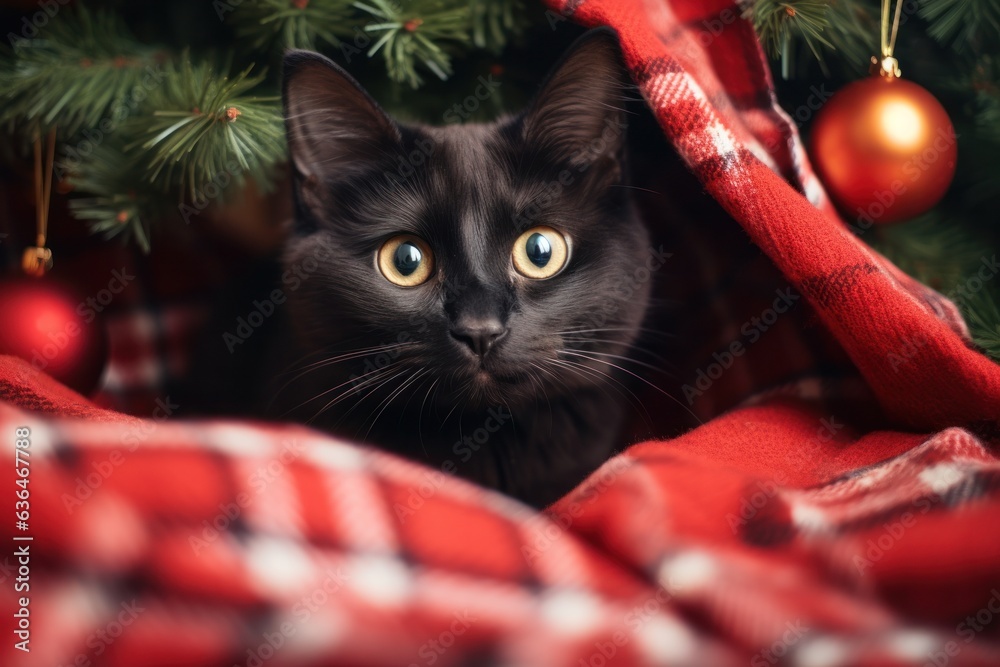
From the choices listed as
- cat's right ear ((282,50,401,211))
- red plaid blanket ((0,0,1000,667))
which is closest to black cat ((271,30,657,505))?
cat's right ear ((282,50,401,211))

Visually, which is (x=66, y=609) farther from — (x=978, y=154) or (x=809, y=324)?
(x=978, y=154)

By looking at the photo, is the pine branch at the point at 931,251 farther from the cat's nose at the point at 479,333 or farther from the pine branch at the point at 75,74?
the pine branch at the point at 75,74

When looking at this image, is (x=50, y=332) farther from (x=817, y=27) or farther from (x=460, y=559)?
(x=817, y=27)

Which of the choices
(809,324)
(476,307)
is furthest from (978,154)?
(476,307)

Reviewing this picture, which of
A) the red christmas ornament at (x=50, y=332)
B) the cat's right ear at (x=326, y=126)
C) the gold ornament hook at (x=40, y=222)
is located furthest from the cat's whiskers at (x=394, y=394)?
the gold ornament hook at (x=40, y=222)

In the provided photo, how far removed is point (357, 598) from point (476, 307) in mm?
385

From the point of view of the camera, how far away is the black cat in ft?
2.82

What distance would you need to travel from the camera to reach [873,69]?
1.00m

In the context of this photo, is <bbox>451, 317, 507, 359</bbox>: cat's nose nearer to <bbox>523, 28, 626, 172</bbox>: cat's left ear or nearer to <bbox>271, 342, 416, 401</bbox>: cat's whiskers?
<bbox>271, 342, 416, 401</bbox>: cat's whiskers

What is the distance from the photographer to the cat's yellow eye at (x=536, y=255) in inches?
35.5

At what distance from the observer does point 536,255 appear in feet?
2.97

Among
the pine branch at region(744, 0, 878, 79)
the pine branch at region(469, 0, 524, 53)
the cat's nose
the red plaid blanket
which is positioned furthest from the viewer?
the pine branch at region(469, 0, 524, 53)

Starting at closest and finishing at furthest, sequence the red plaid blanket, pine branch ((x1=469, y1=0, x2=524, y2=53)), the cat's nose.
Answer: the red plaid blanket
the cat's nose
pine branch ((x1=469, y1=0, x2=524, y2=53))

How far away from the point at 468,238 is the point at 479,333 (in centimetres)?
14
